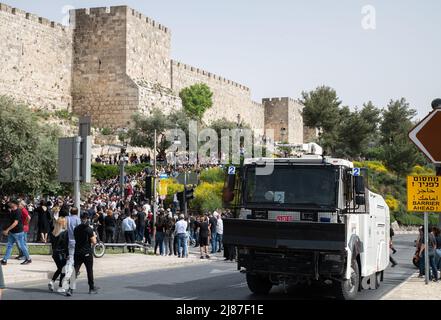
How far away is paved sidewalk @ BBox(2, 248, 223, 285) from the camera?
13688 mm

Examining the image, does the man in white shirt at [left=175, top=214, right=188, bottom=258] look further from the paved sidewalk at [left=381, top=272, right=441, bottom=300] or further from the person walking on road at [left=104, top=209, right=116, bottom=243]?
the paved sidewalk at [left=381, top=272, right=441, bottom=300]

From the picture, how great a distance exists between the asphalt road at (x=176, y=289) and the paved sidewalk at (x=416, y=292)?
380 millimetres

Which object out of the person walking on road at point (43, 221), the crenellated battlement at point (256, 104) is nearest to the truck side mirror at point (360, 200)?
the person walking on road at point (43, 221)

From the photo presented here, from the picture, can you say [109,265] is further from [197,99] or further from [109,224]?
[197,99]

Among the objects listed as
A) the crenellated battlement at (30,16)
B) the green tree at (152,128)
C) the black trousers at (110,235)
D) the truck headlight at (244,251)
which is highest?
the crenellated battlement at (30,16)

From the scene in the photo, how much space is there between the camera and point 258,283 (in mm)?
11898

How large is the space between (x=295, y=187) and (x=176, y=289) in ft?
11.0

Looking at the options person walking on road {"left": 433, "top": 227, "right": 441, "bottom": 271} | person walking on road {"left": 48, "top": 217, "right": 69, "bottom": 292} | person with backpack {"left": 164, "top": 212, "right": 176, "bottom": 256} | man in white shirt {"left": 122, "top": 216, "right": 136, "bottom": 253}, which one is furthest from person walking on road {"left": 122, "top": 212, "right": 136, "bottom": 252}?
person walking on road {"left": 433, "top": 227, "right": 441, "bottom": 271}

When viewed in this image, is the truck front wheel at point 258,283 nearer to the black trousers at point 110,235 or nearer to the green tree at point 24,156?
the black trousers at point 110,235

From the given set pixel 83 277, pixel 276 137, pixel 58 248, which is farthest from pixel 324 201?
pixel 276 137

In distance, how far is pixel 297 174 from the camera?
10836mm

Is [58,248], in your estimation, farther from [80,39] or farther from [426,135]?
[80,39]

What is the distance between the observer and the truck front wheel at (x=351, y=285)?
36.1 ft
